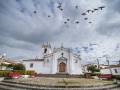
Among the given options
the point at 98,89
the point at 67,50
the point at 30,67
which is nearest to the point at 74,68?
the point at 67,50

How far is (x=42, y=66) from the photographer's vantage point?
128 ft

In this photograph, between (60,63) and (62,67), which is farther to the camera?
(60,63)

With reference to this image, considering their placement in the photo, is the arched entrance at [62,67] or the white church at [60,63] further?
the arched entrance at [62,67]

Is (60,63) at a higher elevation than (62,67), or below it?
higher

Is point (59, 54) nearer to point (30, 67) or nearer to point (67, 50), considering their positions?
point (67, 50)

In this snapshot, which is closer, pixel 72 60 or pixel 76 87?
pixel 76 87

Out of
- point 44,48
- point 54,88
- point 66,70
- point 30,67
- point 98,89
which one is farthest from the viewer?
point 44,48

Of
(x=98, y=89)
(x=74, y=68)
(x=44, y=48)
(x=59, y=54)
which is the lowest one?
(x=98, y=89)

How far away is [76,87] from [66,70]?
25788mm

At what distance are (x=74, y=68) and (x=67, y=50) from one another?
5.09 m

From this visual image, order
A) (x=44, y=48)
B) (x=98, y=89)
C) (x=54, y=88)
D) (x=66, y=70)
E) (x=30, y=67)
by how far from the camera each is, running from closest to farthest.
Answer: (x=54, y=88), (x=98, y=89), (x=66, y=70), (x=30, y=67), (x=44, y=48)

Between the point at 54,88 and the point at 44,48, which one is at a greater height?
the point at 44,48

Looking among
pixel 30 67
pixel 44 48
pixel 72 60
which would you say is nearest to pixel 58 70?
pixel 72 60

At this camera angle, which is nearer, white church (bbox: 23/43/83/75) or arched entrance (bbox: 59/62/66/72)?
white church (bbox: 23/43/83/75)
